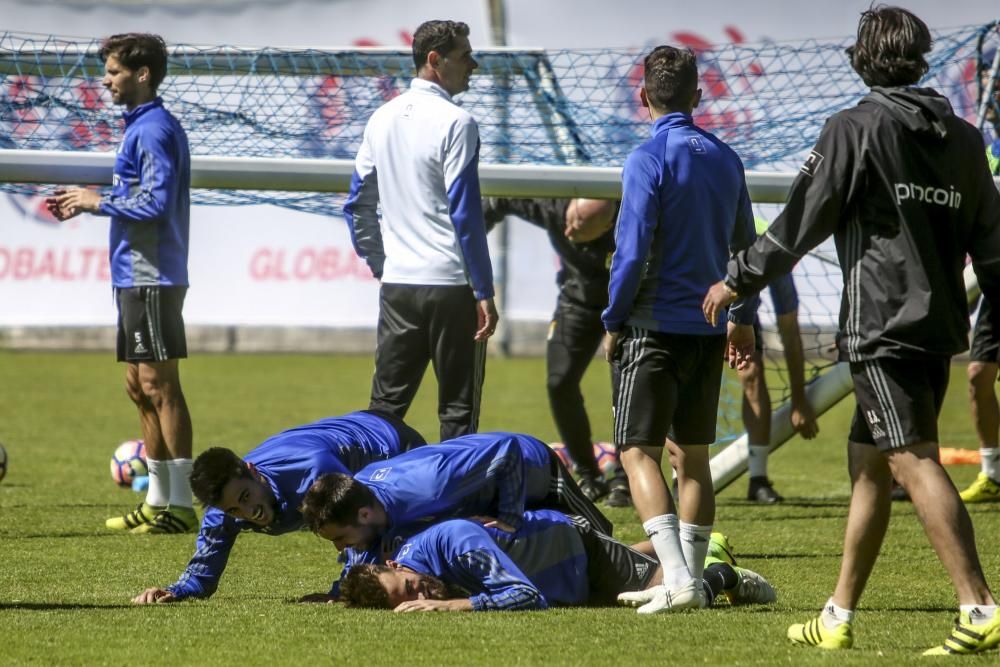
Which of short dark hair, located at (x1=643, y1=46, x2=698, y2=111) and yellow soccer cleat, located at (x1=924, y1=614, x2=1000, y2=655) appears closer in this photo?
yellow soccer cleat, located at (x1=924, y1=614, x2=1000, y2=655)

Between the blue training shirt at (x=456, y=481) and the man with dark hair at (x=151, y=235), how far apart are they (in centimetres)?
203

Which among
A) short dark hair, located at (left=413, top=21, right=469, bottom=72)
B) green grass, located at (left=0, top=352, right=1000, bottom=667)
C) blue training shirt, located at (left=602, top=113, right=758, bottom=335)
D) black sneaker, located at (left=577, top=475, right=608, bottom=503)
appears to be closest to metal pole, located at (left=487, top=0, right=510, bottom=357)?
black sneaker, located at (left=577, top=475, right=608, bottom=503)

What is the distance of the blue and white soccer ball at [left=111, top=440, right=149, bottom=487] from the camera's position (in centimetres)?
907

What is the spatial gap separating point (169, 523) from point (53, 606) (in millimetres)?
2048

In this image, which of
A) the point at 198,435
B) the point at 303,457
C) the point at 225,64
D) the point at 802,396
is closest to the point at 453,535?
the point at 303,457

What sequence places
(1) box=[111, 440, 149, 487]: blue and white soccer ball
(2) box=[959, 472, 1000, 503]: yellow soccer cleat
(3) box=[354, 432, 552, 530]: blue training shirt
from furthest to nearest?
(1) box=[111, 440, 149, 487]: blue and white soccer ball → (2) box=[959, 472, 1000, 503]: yellow soccer cleat → (3) box=[354, 432, 552, 530]: blue training shirt

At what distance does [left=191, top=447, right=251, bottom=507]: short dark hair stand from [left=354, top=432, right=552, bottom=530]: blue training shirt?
0.51m

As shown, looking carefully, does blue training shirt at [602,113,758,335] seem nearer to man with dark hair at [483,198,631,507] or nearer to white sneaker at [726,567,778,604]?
white sneaker at [726,567,778,604]

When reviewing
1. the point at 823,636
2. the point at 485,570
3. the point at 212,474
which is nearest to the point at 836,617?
the point at 823,636

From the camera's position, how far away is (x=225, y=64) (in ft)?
30.6

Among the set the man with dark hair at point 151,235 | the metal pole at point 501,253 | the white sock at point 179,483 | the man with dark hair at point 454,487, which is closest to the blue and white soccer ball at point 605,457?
the white sock at point 179,483

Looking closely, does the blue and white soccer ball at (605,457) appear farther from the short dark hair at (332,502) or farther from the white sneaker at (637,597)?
the short dark hair at (332,502)

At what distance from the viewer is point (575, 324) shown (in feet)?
29.6

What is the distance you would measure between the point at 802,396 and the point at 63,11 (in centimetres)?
1332
